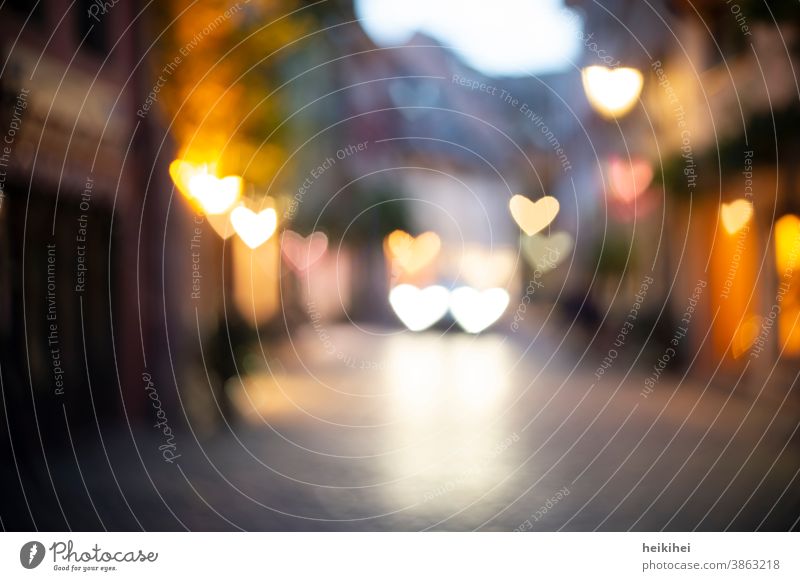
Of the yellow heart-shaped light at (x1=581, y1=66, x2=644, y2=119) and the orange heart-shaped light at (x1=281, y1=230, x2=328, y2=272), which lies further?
the orange heart-shaped light at (x1=281, y1=230, x2=328, y2=272)

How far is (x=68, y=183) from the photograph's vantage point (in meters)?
5.42

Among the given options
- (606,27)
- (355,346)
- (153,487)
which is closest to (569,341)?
(355,346)

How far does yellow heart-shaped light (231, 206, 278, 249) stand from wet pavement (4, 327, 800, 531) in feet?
3.66

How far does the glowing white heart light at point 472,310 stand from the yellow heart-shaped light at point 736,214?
23.4 ft

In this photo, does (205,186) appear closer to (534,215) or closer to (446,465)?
(446,465)

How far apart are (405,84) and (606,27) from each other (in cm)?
913

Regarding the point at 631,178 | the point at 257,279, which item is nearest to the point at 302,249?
the point at 257,279

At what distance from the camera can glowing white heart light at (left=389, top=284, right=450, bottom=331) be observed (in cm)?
1611

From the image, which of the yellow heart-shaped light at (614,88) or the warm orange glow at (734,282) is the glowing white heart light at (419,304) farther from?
the yellow heart-shaped light at (614,88)

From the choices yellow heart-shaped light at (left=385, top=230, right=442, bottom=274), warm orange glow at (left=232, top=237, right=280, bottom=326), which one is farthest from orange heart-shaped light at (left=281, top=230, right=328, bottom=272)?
yellow heart-shaped light at (left=385, top=230, right=442, bottom=274)

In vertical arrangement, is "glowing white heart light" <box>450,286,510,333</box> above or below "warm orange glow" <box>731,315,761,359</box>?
above

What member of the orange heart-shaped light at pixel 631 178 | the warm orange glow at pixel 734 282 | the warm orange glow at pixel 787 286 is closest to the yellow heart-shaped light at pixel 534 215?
the orange heart-shaped light at pixel 631 178

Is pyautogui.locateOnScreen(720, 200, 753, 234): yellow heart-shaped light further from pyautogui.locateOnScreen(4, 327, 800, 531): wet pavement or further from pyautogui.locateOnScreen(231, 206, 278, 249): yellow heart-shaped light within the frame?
pyautogui.locateOnScreen(231, 206, 278, 249): yellow heart-shaped light
